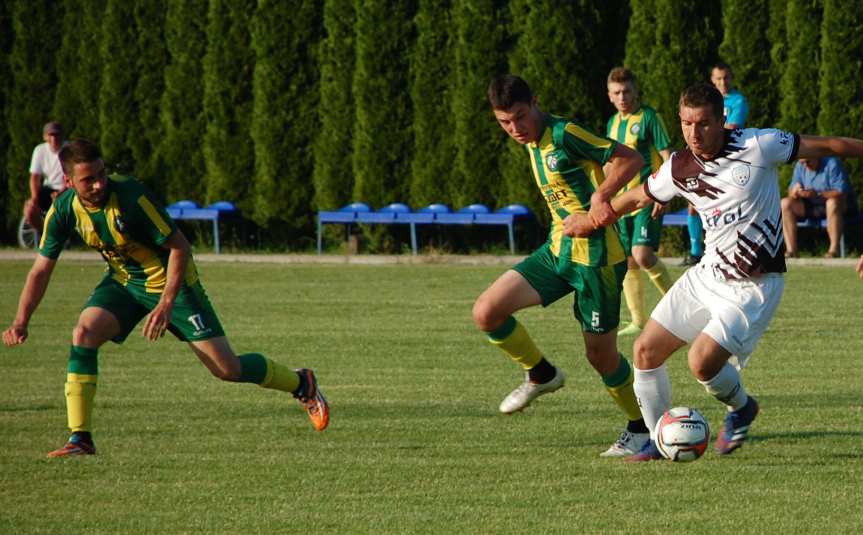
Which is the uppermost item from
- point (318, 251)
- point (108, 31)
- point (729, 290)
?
point (108, 31)

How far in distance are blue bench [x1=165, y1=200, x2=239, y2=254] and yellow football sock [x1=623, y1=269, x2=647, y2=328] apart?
448 inches

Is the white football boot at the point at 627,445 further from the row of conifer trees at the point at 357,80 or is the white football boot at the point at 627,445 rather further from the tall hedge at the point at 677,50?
the tall hedge at the point at 677,50

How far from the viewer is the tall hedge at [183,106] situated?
24672 millimetres

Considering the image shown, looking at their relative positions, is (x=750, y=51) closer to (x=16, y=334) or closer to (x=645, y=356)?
(x=645, y=356)

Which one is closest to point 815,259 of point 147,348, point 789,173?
point 789,173

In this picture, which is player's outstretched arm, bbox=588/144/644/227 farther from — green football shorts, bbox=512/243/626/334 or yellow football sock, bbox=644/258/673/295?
yellow football sock, bbox=644/258/673/295

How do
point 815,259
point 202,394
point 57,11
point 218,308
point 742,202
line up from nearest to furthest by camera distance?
point 742,202 < point 202,394 < point 218,308 < point 815,259 < point 57,11

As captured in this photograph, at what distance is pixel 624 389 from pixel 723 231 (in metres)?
1.25

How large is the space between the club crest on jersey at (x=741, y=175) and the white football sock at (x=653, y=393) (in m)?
1.01

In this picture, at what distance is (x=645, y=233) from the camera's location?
13.5 metres

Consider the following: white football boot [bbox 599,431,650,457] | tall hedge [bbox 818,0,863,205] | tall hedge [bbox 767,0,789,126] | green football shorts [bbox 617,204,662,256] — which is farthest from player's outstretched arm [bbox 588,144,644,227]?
tall hedge [bbox 767,0,789,126]

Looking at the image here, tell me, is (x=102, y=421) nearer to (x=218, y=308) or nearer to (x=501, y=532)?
(x=501, y=532)

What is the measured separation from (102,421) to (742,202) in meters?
4.30

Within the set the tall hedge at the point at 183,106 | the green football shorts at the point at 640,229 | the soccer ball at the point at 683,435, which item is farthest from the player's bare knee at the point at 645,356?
the tall hedge at the point at 183,106
